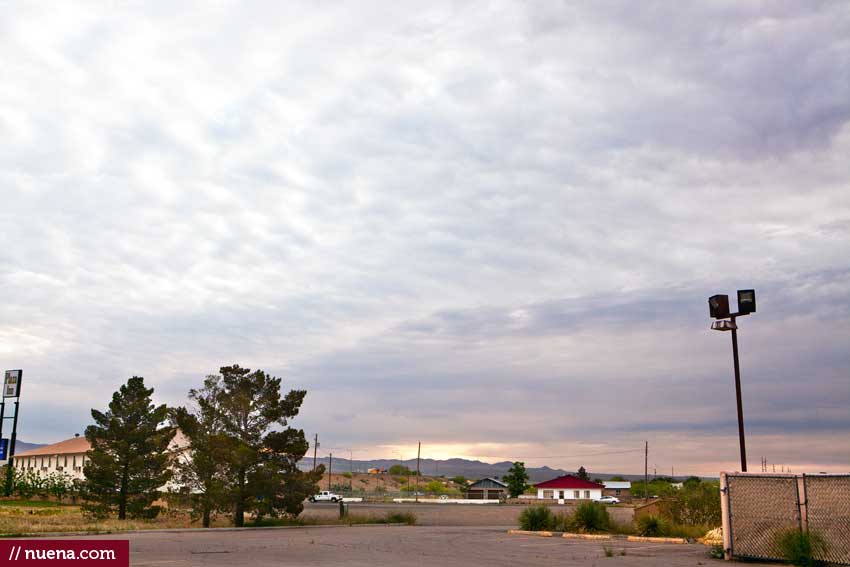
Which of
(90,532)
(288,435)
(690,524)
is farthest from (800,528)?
(288,435)

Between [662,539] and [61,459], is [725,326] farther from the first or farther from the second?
[61,459]

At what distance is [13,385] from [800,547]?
6060 cm

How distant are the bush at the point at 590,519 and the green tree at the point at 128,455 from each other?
2343cm

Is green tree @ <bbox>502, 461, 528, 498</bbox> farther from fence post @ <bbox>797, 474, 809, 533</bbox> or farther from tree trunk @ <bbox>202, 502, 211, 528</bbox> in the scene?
fence post @ <bbox>797, 474, 809, 533</bbox>

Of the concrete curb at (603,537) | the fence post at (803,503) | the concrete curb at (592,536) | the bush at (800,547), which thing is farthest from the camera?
the concrete curb at (592,536)

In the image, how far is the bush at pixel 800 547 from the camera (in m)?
18.2

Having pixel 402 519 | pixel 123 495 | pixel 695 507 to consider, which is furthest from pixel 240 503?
pixel 695 507

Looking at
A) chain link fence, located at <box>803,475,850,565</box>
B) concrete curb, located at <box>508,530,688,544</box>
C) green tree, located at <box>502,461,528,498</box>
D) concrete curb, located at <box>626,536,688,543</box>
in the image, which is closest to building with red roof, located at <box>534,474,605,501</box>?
green tree, located at <box>502,461,528,498</box>

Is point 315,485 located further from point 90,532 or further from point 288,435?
point 90,532

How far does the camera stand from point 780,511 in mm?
19250

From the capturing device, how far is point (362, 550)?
76.9 feet

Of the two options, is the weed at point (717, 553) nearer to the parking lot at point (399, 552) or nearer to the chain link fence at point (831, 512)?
the parking lot at point (399, 552)

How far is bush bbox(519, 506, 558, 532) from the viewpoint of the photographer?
35.4 m

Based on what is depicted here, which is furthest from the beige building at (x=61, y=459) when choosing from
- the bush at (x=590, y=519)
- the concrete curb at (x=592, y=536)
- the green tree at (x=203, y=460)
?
the concrete curb at (x=592, y=536)
